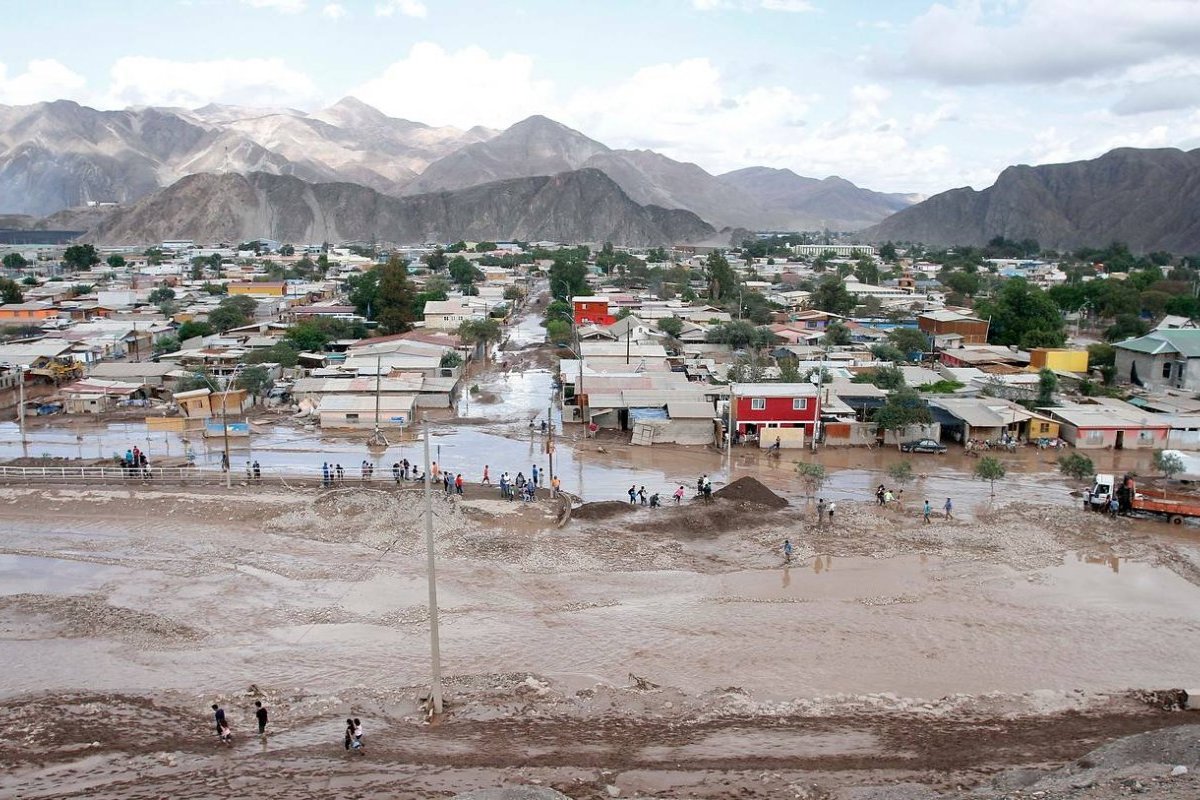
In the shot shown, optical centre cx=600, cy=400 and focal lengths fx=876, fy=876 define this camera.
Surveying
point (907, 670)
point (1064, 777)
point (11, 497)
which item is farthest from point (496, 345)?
point (1064, 777)

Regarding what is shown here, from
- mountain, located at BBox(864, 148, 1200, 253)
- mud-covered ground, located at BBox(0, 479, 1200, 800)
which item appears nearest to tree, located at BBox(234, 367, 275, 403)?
mud-covered ground, located at BBox(0, 479, 1200, 800)

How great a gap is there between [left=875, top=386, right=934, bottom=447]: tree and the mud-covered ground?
19.1ft

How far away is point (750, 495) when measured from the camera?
2116 cm

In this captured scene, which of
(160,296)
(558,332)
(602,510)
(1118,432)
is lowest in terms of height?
(602,510)

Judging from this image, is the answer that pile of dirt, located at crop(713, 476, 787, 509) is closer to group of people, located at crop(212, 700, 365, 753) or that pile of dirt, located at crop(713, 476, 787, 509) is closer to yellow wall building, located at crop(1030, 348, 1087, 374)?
group of people, located at crop(212, 700, 365, 753)

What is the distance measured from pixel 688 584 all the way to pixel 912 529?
634 centimetres

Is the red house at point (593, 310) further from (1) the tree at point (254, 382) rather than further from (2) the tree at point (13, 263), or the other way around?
(2) the tree at point (13, 263)

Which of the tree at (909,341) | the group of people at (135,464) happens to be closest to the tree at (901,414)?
the tree at (909,341)

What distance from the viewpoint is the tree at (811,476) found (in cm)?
2166

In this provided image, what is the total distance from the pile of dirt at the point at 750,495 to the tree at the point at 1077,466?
27.6ft

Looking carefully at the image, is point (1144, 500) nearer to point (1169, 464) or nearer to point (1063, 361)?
point (1169, 464)

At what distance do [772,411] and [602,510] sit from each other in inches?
355

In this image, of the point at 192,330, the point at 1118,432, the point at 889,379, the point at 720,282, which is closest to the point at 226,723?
the point at 889,379

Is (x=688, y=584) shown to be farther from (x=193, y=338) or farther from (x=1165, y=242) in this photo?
(x=1165, y=242)
